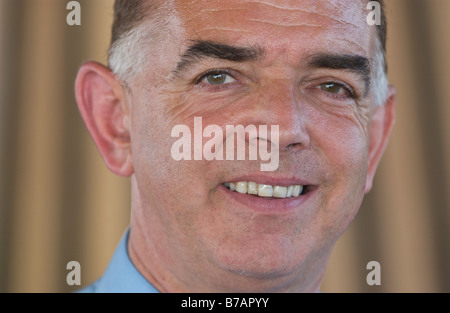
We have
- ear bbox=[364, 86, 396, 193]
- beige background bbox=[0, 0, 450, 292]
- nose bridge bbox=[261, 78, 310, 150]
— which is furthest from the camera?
beige background bbox=[0, 0, 450, 292]

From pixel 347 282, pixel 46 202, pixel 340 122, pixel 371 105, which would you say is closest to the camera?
pixel 340 122

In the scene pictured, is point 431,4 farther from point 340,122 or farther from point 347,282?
point 347,282

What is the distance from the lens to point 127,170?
4.75ft

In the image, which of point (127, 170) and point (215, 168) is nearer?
point (215, 168)

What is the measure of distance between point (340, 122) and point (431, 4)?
920mm

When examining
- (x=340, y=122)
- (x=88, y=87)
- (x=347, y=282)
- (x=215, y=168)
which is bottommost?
(x=347, y=282)


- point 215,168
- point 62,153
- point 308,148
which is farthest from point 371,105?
point 62,153

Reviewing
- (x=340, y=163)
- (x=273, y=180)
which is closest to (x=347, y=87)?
(x=340, y=163)

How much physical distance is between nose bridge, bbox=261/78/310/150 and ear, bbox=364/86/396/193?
1.11 ft

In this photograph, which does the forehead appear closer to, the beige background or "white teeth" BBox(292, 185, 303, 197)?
"white teeth" BBox(292, 185, 303, 197)

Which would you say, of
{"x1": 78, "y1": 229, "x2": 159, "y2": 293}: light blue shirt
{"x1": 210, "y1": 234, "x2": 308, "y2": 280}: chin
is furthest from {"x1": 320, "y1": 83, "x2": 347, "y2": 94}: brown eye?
{"x1": 78, "y1": 229, "x2": 159, "y2": 293}: light blue shirt

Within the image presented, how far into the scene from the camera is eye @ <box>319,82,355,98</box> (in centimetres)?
139

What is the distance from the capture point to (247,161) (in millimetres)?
1261

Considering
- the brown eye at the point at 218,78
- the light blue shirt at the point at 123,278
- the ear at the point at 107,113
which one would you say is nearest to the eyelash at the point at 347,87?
the brown eye at the point at 218,78
